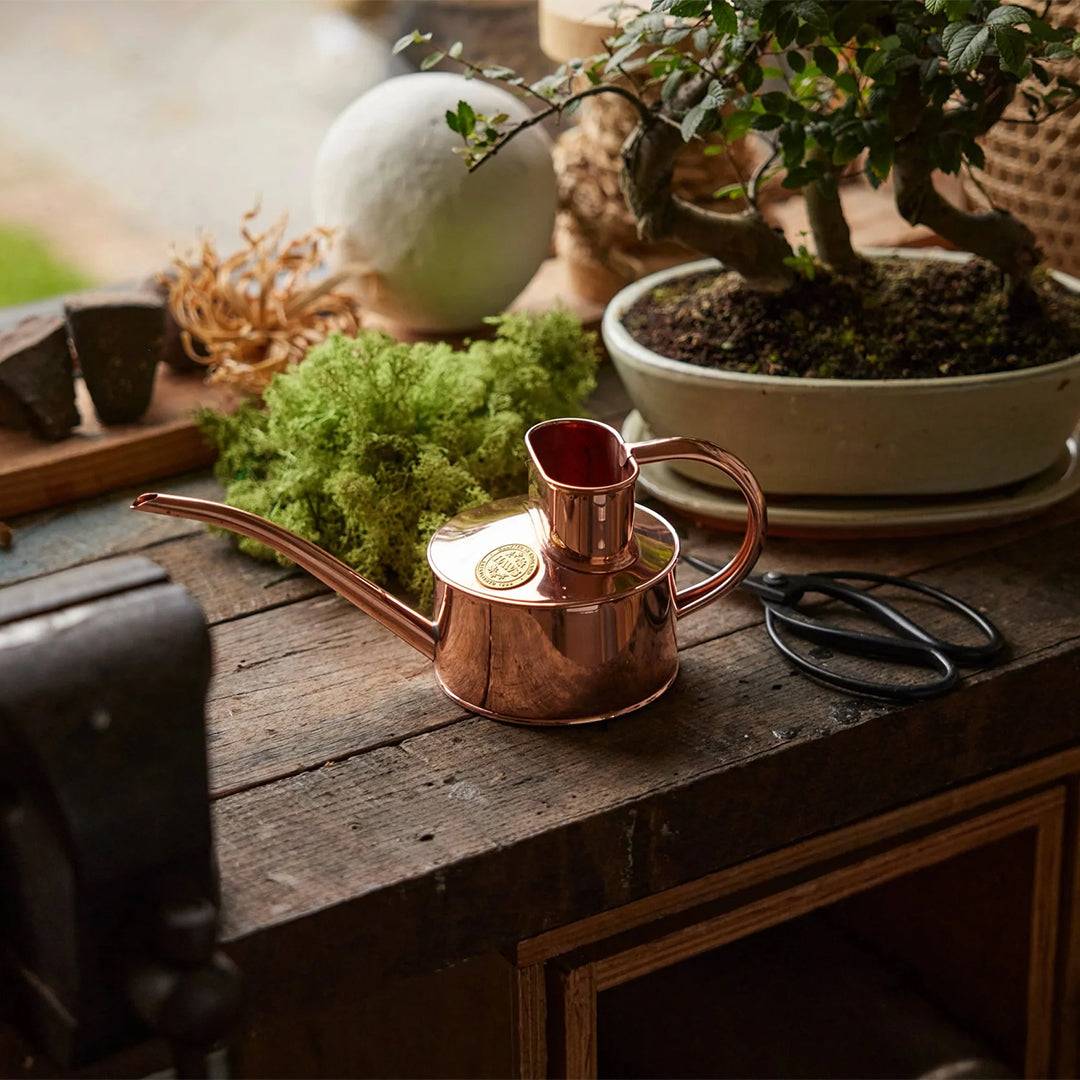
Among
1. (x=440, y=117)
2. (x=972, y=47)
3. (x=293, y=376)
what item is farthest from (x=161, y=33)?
(x=972, y=47)

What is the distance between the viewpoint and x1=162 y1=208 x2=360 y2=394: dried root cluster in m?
1.34

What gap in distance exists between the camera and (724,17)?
0.90m

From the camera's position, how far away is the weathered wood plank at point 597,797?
0.80 metres

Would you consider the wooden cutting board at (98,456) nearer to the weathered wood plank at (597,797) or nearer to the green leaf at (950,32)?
the weathered wood plank at (597,797)

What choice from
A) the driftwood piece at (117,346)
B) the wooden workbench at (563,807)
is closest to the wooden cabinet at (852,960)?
the wooden workbench at (563,807)

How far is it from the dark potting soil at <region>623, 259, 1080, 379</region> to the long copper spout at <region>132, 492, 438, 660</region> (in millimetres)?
351

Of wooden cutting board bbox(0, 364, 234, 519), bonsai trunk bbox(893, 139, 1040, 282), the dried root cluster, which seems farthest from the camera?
the dried root cluster

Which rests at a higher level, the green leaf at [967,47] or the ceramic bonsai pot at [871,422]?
the green leaf at [967,47]

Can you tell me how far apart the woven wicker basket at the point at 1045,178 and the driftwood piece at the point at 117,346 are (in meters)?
0.83

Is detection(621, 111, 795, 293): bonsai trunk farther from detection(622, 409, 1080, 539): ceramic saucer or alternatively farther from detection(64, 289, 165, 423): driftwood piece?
detection(64, 289, 165, 423): driftwood piece

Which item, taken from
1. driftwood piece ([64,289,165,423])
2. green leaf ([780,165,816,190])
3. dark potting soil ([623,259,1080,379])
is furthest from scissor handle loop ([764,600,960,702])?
driftwood piece ([64,289,165,423])

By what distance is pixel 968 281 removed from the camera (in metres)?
1.19

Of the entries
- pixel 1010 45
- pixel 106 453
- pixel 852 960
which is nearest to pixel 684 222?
pixel 1010 45

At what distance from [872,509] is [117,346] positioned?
0.69 meters
